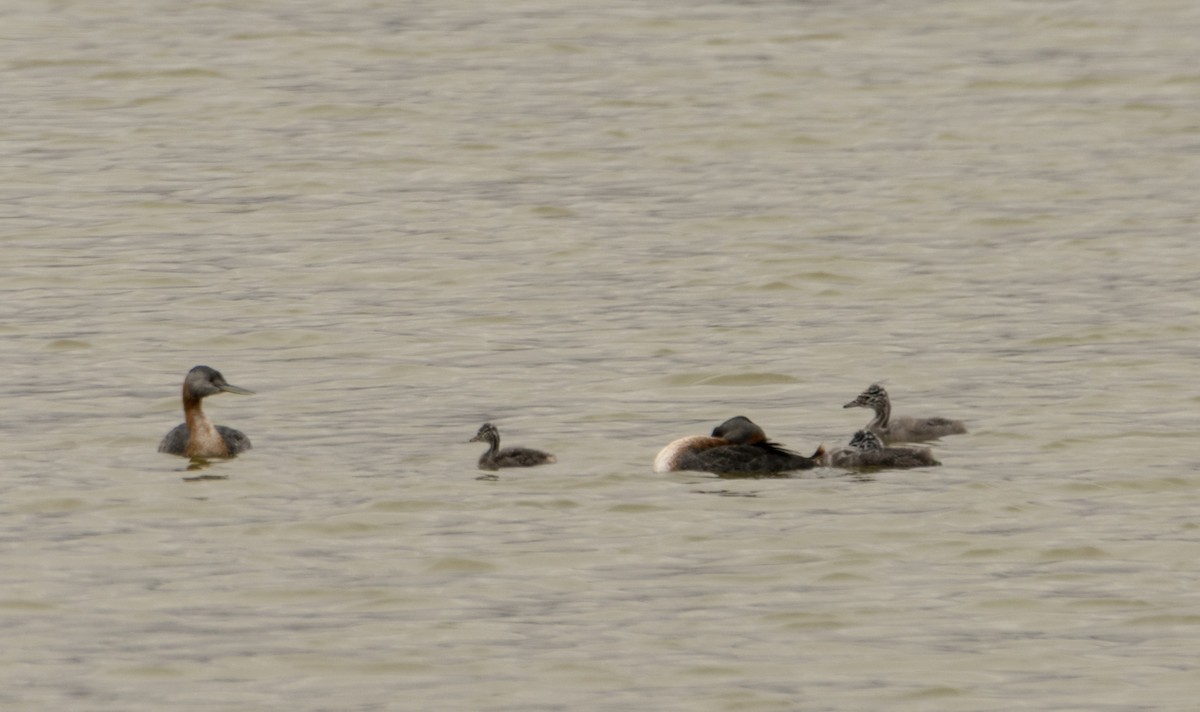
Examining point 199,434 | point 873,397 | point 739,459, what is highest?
point 873,397

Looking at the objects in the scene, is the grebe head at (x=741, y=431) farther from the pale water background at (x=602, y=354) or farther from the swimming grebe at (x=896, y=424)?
the swimming grebe at (x=896, y=424)

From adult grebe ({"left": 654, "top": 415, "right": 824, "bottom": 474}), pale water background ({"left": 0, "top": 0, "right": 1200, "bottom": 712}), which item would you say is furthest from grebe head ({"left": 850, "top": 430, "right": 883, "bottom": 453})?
pale water background ({"left": 0, "top": 0, "right": 1200, "bottom": 712})

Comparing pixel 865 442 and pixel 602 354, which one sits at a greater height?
pixel 602 354

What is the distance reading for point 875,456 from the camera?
17.1m

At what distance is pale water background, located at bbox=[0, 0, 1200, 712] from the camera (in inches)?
518

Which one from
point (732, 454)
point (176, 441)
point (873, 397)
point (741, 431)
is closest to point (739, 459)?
point (732, 454)

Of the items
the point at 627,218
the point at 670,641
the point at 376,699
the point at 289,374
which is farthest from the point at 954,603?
the point at 627,218

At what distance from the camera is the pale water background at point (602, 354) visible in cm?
1316

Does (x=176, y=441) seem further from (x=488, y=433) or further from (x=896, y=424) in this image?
(x=896, y=424)

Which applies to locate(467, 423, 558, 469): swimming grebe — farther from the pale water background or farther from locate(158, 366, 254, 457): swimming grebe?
locate(158, 366, 254, 457): swimming grebe

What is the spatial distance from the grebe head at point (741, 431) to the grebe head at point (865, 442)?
2.05 feet

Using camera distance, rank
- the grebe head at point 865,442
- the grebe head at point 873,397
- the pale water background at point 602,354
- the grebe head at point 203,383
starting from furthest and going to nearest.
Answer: the grebe head at point 203,383 → the grebe head at point 873,397 → the grebe head at point 865,442 → the pale water background at point 602,354

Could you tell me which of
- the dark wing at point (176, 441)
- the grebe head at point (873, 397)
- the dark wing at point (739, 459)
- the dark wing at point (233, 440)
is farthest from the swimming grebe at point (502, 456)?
the grebe head at point (873, 397)

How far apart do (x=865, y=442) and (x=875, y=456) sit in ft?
0.49
